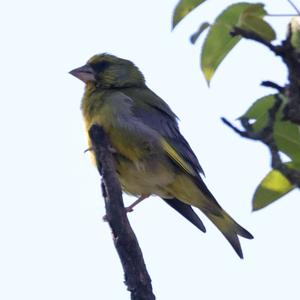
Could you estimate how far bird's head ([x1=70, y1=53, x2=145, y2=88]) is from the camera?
6031 millimetres

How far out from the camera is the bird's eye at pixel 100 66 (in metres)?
6.18

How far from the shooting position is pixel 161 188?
5.58 m

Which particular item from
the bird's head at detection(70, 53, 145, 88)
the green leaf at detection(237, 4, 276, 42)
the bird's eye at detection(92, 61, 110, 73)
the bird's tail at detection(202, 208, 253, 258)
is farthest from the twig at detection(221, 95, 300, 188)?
the bird's eye at detection(92, 61, 110, 73)

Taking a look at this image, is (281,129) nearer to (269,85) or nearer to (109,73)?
(269,85)

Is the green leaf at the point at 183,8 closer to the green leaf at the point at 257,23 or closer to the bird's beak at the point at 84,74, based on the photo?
the green leaf at the point at 257,23

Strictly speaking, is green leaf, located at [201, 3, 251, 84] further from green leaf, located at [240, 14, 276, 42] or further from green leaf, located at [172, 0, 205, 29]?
green leaf, located at [240, 14, 276, 42]

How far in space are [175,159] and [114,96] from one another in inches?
26.2

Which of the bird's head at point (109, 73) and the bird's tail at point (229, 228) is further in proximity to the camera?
the bird's head at point (109, 73)

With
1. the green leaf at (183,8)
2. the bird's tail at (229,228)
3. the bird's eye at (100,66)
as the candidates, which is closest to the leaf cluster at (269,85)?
the green leaf at (183,8)

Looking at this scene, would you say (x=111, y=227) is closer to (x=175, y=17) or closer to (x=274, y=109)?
(x=175, y=17)

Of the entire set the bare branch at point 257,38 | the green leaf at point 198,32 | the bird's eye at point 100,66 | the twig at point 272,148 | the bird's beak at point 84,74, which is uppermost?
the bird's eye at point 100,66

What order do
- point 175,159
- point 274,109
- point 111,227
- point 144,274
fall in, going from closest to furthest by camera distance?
point 274,109, point 144,274, point 111,227, point 175,159

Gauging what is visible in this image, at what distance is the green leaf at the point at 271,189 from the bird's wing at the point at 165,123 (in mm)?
3032

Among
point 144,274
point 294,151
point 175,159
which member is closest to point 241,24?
point 294,151
